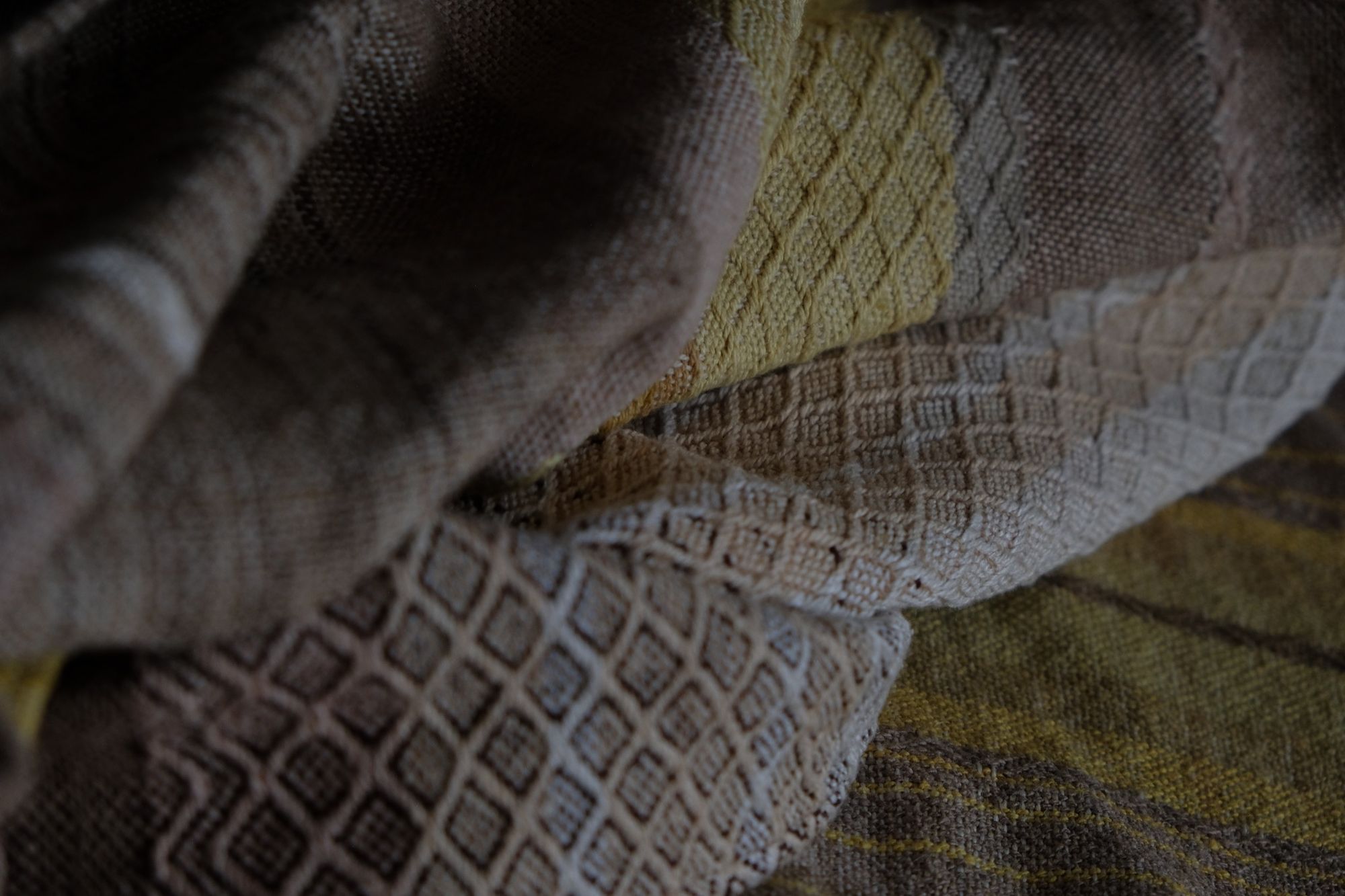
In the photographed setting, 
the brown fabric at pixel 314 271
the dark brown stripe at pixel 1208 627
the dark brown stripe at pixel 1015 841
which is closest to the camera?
the brown fabric at pixel 314 271

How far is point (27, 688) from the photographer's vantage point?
0.40 m

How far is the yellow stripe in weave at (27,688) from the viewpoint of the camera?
1.28 ft

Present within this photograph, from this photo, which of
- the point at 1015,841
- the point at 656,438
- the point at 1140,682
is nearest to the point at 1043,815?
the point at 1015,841

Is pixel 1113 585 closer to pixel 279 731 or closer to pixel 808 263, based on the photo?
pixel 808 263

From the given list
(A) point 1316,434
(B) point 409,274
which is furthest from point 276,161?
(A) point 1316,434

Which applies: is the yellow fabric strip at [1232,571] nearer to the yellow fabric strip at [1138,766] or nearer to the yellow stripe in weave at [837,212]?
the yellow fabric strip at [1138,766]

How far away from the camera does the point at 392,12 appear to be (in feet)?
1.75

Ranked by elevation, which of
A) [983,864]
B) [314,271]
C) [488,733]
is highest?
[314,271]

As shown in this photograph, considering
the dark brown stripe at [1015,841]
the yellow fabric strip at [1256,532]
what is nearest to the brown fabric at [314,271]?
the dark brown stripe at [1015,841]

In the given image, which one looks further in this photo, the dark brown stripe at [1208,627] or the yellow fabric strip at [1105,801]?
the dark brown stripe at [1208,627]

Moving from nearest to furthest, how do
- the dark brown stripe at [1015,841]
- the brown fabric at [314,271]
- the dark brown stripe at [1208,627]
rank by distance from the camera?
the brown fabric at [314,271], the dark brown stripe at [1015,841], the dark brown stripe at [1208,627]

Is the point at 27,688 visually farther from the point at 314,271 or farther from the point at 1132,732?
the point at 1132,732

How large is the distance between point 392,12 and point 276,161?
5.0 inches

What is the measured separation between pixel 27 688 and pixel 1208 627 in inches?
27.1
